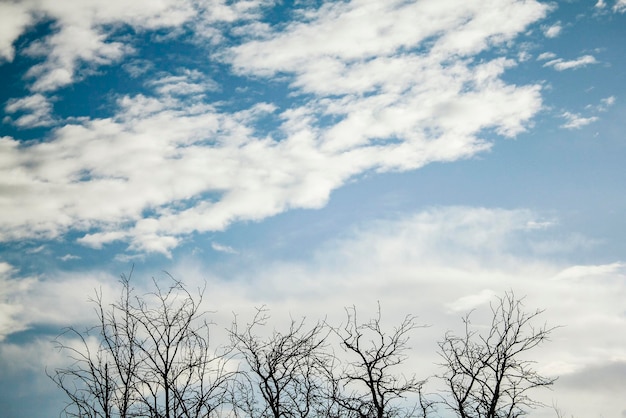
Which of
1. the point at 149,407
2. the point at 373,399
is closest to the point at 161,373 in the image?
the point at 149,407

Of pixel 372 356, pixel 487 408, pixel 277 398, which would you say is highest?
pixel 372 356

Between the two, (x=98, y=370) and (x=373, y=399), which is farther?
(x=373, y=399)

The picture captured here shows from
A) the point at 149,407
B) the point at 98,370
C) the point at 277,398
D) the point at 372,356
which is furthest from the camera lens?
the point at 372,356

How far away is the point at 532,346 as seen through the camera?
13570mm

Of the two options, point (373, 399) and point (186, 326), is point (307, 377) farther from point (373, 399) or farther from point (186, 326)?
point (186, 326)

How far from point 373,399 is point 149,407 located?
540 centimetres

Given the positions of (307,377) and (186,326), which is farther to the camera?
(307,377)

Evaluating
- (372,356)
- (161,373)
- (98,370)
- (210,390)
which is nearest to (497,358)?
(372,356)

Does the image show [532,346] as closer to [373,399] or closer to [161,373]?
[373,399]

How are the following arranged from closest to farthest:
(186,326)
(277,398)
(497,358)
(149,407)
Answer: (149,407), (186,326), (277,398), (497,358)

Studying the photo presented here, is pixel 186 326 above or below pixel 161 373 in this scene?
above

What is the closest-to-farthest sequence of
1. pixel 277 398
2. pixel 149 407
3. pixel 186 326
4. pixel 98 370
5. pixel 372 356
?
pixel 98 370, pixel 149 407, pixel 186 326, pixel 277 398, pixel 372 356

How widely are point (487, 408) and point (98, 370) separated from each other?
964 cm

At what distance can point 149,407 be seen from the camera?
935 centimetres
